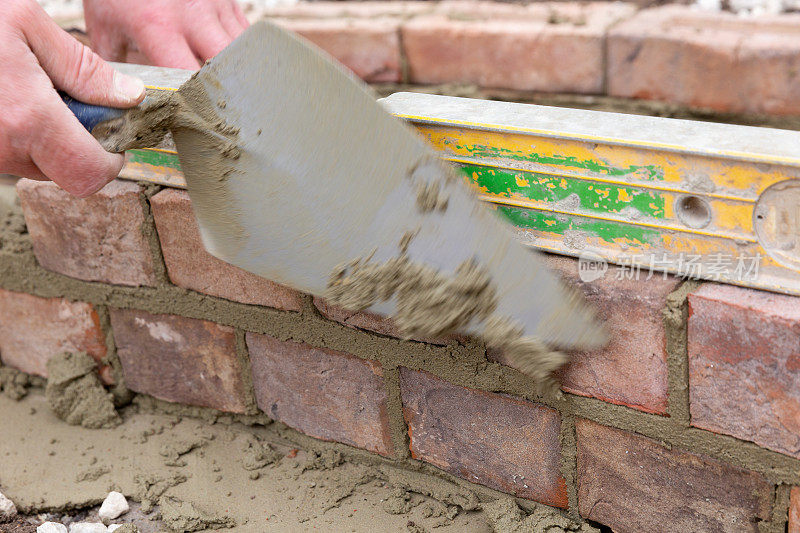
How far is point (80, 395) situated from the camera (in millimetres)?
2137

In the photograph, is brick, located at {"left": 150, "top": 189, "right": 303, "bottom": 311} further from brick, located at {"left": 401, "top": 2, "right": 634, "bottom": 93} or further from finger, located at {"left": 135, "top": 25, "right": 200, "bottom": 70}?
brick, located at {"left": 401, "top": 2, "right": 634, "bottom": 93}

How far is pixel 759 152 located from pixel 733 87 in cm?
162

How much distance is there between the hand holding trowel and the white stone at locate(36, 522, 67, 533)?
737 mm

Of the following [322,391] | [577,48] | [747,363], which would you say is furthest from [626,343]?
[577,48]

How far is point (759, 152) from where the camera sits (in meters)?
1.25

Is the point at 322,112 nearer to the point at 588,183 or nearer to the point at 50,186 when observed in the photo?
the point at 588,183

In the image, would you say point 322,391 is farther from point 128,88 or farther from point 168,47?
point 168,47

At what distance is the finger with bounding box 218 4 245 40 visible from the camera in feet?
7.23

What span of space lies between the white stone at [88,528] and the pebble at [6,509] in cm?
16

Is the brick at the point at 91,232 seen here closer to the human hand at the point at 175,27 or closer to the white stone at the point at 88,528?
the human hand at the point at 175,27

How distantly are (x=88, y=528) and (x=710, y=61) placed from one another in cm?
218

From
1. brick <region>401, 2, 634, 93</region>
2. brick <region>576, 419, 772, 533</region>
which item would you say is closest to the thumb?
brick <region>576, 419, 772, 533</region>

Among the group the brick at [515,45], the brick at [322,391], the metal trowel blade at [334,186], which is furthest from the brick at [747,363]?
the brick at [515,45]

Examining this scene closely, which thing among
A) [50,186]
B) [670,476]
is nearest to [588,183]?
[670,476]
